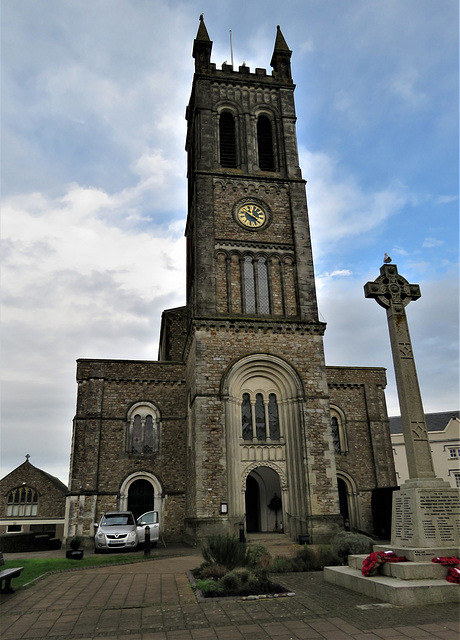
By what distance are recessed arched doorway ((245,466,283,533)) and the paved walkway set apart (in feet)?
45.2

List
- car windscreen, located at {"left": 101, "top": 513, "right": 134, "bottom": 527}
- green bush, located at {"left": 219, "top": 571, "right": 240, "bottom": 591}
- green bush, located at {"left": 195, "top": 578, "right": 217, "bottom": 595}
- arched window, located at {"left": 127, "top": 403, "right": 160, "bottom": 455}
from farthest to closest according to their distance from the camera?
1. arched window, located at {"left": 127, "top": 403, "right": 160, "bottom": 455}
2. car windscreen, located at {"left": 101, "top": 513, "right": 134, "bottom": 527}
3. green bush, located at {"left": 219, "top": 571, "right": 240, "bottom": 591}
4. green bush, located at {"left": 195, "top": 578, "right": 217, "bottom": 595}

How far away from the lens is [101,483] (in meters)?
24.2

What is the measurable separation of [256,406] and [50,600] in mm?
14352

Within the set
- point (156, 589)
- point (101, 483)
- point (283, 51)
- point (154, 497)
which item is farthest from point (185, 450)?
point (283, 51)

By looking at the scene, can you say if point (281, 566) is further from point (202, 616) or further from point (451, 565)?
point (202, 616)

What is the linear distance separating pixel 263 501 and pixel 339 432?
6061 mm

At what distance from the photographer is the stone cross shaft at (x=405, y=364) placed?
10.5 m

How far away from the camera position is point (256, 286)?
81.6 feet

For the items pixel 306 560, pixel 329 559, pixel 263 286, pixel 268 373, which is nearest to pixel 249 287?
pixel 263 286

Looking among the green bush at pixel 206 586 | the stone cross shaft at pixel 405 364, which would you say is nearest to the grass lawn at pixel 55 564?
the green bush at pixel 206 586

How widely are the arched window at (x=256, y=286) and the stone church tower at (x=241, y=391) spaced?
0.07 meters

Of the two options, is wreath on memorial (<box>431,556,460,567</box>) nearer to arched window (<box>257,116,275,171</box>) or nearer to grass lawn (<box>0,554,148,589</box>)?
grass lawn (<box>0,554,148,589</box>)

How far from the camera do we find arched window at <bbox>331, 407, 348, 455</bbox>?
27.2m

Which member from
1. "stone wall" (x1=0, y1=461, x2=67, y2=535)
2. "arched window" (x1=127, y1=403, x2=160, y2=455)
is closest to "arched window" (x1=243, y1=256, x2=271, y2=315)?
"arched window" (x1=127, y1=403, x2=160, y2=455)
